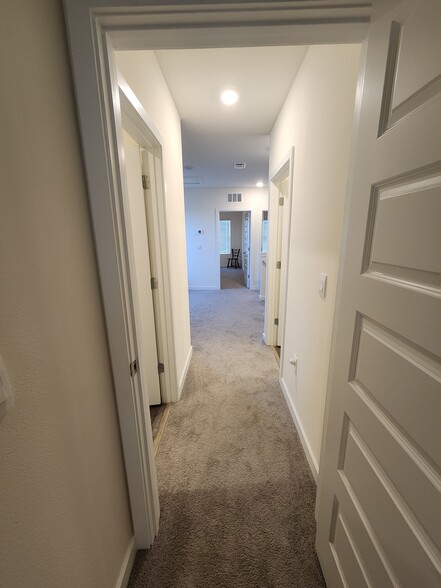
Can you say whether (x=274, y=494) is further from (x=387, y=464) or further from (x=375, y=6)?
(x=375, y=6)

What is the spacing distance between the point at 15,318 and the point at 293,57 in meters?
2.26

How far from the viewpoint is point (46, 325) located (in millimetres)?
621

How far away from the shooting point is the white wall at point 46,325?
1.69 feet

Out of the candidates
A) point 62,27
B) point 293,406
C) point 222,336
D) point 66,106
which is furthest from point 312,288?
point 222,336

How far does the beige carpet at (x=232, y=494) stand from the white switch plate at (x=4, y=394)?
1.20 metres

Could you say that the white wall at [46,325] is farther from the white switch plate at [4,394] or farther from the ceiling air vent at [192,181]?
the ceiling air vent at [192,181]

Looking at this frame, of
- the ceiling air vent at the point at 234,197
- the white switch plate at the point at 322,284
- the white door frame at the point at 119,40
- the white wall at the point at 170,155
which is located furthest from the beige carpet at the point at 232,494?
the ceiling air vent at the point at 234,197

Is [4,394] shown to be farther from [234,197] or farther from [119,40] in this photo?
[234,197]

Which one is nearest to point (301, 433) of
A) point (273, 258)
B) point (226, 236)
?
point (273, 258)

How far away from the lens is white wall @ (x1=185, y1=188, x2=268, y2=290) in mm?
6172

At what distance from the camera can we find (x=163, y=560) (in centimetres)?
115

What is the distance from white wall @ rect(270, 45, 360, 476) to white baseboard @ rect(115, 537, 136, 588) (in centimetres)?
109

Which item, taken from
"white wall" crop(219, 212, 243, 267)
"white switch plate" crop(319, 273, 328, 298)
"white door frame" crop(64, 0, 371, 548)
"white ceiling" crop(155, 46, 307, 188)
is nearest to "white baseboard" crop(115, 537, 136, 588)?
"white door frame" crop(64, 0, 371, 548)

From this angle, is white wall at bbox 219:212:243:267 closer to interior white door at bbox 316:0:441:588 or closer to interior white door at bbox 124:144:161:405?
interior white door at bbox 124:144:161:405
